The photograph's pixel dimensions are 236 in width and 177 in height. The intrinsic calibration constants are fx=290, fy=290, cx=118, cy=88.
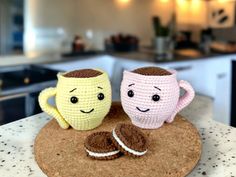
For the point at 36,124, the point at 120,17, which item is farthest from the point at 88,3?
the point at 36,124

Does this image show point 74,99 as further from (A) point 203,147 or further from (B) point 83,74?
(A) point 203,147

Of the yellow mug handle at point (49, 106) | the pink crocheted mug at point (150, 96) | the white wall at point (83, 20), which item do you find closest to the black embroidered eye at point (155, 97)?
the pink crocheted mug at point (150, 96)

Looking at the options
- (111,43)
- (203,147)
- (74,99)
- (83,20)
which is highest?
(83,20)

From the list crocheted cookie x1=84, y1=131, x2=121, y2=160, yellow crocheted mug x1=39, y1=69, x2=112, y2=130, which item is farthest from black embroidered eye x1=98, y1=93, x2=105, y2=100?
crocheted cookie x1=84, y1=131, x2=121, y2=160

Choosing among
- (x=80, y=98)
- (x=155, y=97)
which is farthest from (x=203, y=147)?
(x=80, y=98)

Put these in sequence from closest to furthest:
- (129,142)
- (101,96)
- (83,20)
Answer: (129,142) < (101,96) < (83,20)

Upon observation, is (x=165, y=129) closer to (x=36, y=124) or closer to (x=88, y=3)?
(x=36, y=124)
